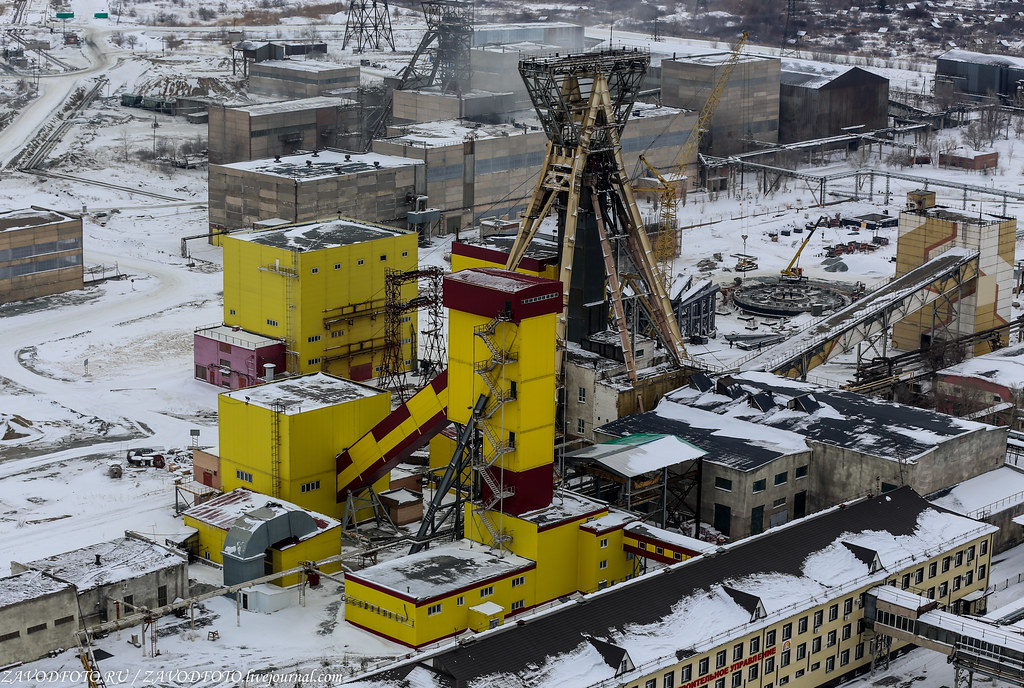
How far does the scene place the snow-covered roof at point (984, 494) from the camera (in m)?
72.5

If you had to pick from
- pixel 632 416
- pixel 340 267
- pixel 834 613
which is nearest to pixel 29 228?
pixel 340 267

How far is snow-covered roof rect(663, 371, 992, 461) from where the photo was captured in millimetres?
74312

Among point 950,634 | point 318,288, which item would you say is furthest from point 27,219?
point 950,634

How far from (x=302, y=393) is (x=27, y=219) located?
4421cm

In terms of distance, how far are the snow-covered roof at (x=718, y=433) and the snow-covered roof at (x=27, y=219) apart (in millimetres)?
50892

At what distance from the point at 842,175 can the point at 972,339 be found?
55.8m

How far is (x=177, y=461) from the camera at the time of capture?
8150 cm

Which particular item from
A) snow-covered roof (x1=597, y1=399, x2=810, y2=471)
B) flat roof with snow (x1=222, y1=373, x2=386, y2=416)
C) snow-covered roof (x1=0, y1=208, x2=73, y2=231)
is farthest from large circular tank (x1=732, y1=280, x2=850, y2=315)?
snow-covered roof (x1=0, y1=208, x2=73, y2=231)

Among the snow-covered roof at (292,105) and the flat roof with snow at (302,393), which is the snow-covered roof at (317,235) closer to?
the flat roof with snow at (302,393)

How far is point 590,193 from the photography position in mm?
81312

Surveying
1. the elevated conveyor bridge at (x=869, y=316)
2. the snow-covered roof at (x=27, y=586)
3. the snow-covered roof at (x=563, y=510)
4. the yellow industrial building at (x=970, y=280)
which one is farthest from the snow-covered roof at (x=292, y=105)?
the snow-covered roof at (x=27, y=586)

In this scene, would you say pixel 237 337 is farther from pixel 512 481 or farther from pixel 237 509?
pixel 512 481

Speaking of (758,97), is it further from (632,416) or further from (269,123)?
(632,416)

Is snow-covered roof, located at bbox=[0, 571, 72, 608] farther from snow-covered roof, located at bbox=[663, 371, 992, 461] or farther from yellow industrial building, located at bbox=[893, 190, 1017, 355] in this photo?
yellow industrial building, located at bbox=[893, 190, 1017, 355]
